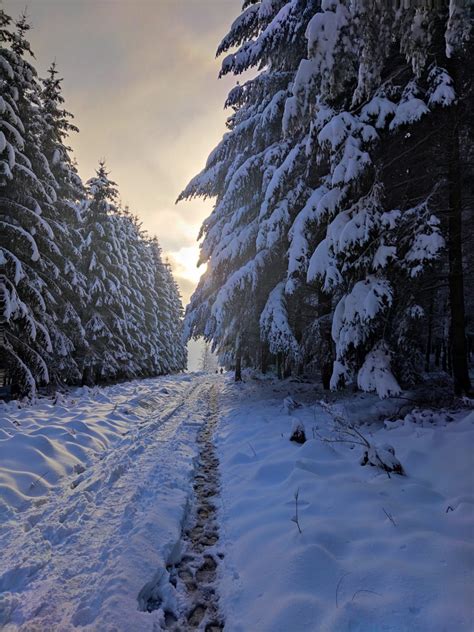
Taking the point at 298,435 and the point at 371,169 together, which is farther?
the point at 371,169

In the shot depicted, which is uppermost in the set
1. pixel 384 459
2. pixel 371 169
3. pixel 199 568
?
pixel 371 169

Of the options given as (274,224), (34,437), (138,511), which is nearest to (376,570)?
(138,511)

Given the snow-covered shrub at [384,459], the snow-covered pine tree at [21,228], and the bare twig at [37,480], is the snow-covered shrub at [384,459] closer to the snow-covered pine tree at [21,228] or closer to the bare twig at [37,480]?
the bare twig at [37,480]

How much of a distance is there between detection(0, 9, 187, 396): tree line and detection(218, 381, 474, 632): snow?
30.3 ft

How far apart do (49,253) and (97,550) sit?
1299cm

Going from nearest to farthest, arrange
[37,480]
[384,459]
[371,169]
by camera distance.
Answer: [384,459], [37,480], [371,169]

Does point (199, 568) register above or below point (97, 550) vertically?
below

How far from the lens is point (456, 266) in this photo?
682cm

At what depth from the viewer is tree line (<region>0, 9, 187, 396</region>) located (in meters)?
10.8

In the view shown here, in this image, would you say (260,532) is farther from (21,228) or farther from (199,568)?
(21,228)

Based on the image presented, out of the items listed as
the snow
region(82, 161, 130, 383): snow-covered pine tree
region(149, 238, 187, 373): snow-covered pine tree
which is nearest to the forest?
the snow

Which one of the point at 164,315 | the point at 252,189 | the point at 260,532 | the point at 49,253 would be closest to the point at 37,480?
the point at 260,532

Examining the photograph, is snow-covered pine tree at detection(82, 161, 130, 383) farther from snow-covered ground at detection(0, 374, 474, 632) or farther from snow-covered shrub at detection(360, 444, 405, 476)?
snow-covered shrub at detection(360, 444, 405, 476)

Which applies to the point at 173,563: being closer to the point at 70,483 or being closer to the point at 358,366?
the point at 70,483
